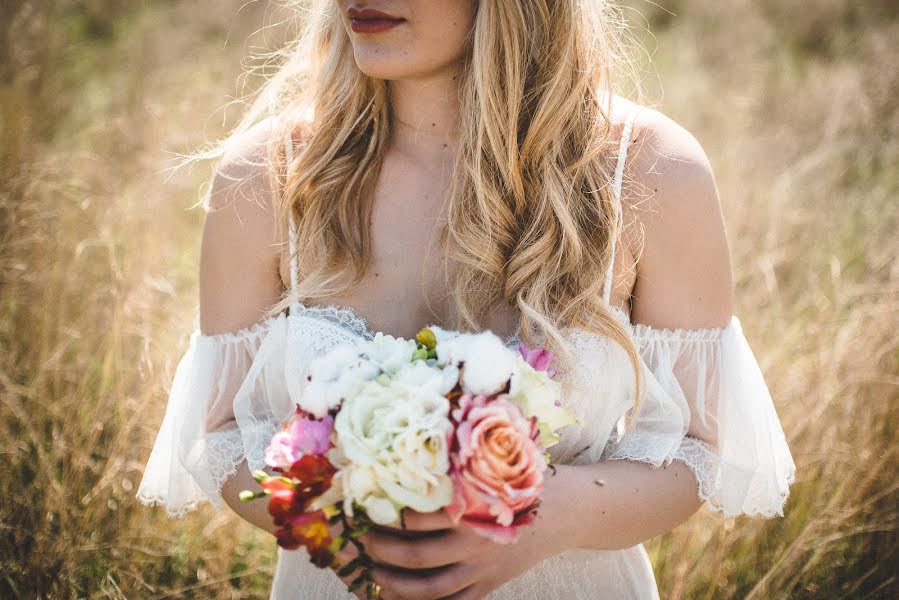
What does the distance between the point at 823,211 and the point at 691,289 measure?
3.35 metres

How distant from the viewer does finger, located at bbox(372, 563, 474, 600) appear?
149cm

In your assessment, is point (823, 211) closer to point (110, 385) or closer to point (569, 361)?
point (569, 361)

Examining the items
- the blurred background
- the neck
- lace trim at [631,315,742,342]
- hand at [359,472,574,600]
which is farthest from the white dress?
the blurred background

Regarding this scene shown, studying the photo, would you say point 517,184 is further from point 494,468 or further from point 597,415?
point 494,468

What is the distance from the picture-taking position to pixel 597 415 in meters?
1.86

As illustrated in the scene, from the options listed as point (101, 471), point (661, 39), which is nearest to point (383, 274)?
point (101, 471)

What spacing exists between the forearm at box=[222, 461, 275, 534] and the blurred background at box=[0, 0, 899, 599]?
68 centimetres

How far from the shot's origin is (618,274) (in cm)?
189

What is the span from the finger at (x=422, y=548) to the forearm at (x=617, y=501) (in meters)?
0.24

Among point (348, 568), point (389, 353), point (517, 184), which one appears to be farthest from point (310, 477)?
point (517, 184)

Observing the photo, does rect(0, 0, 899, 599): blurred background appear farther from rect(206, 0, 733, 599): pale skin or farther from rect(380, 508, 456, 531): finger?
rect(380, 508, 456, 531): finger

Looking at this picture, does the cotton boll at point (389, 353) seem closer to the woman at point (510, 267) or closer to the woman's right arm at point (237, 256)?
the woman at point (510, 267)

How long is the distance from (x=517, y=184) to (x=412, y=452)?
89 cm

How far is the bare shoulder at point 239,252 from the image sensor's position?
196cm
